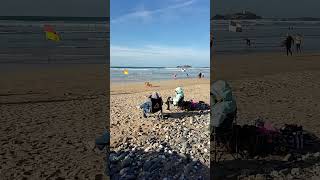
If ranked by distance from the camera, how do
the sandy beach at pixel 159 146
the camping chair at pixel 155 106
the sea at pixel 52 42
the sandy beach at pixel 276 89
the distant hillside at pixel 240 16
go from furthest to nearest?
the distant hillside at pixel 240 16 < the sea at pixel 52 42 < the camping chair at pixel 155 106 < the sandy beach at pixel 276 89 < the sandy beach at pixel 159 146

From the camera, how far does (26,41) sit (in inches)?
1066

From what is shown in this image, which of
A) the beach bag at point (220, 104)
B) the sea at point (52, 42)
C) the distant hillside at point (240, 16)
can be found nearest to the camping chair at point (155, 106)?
the beach bag at point (220, 104)

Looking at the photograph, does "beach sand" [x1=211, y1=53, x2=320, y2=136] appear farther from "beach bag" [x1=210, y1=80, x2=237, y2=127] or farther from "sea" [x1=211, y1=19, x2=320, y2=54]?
"beach bag" [x1=210, y1=80, x2=237, y2=127]

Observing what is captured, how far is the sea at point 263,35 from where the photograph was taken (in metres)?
24.4

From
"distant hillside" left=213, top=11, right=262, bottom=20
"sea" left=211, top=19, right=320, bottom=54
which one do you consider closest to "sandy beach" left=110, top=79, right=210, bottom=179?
"sea" left=211, top=19, right=320, bottom=54

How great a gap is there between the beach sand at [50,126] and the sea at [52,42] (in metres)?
3.92

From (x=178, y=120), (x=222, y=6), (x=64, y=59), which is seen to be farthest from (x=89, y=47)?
(x=178, y=120)

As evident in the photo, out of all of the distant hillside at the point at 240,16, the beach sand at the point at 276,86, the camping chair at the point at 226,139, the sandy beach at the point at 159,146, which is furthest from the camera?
the distant hillside at the point at 240,16

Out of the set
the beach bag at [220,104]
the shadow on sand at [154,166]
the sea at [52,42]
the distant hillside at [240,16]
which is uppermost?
the distant hillside at [240,16]

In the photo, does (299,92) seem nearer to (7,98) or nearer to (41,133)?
(41,133)

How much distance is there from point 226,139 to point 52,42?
22736 mm

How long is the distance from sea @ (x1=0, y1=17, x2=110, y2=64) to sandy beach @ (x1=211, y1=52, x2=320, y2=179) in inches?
258

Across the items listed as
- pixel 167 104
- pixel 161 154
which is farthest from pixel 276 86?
pixel 161 154

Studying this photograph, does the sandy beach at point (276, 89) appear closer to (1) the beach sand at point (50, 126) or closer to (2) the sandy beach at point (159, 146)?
(2) the sandy beach at point (159, 146)
